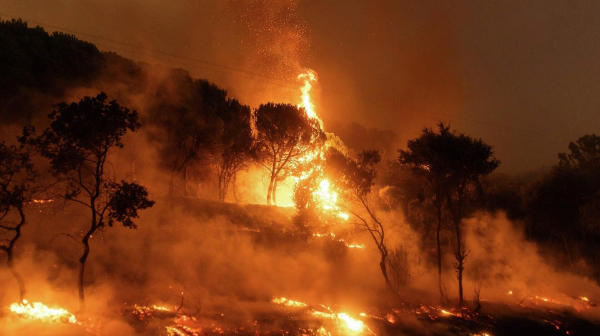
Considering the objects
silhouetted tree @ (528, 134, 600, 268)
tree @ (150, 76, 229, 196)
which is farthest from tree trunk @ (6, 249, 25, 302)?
silhouetted tree @ (528, 134, 600, 268)

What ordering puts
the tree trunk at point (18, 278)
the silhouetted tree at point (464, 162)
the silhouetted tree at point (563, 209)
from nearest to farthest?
the tree trunk at point (18, 278) < the silhouetted tree at point (464, 162) < the silhouetted tree at point (563, 209)

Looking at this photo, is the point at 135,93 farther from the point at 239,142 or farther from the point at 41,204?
the point at 41,204

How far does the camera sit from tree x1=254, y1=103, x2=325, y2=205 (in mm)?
30719

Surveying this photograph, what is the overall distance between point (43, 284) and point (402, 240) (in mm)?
17874

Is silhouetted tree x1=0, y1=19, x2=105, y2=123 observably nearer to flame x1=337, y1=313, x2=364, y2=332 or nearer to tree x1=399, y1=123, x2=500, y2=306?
flame x1=337, y1=313, x2=364, y2=332

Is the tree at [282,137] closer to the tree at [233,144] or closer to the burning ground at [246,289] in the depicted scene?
the tree at [233,144]

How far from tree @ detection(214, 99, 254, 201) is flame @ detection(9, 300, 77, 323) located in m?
18.3

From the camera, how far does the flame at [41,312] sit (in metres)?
9.71

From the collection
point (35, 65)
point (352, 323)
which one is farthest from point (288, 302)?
point (35, 65)

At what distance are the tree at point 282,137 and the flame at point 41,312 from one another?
20.5m

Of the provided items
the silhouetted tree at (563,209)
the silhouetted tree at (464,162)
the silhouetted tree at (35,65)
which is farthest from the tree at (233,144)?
the silhouetted tree at (563,209)

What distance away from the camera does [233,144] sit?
30359 mm

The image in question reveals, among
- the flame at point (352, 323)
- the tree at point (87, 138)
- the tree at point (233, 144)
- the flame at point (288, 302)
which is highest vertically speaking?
the tree at point (233, 144)

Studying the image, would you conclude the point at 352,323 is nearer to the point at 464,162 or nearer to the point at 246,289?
the point at 246,289
